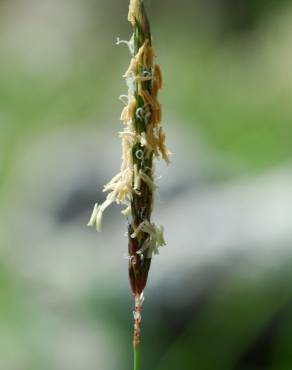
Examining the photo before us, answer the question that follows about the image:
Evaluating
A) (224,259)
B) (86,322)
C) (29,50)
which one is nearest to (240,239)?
(224,259)

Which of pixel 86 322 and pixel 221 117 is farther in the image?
pixel 221 117

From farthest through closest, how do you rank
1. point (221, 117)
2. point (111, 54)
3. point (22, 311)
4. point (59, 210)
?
point (111, 54)
point (221, 117)
point (59, 210)
point (22, 311)

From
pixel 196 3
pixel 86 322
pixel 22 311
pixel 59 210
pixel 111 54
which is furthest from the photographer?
pixel 196 3

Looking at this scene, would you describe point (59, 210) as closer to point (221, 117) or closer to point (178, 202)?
point (178, 202)

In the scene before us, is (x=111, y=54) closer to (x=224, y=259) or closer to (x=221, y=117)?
(x=221, y=117)

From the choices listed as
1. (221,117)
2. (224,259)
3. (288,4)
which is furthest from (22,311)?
(288,4)

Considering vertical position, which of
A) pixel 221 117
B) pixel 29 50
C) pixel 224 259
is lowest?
pixel 224 259

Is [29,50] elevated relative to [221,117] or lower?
elevated

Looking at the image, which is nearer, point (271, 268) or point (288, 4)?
point (271, 268)

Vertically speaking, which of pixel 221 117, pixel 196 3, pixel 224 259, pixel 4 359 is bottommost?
pixel 4 359
